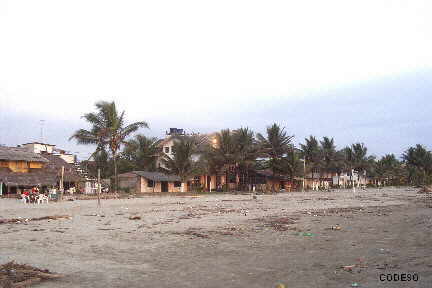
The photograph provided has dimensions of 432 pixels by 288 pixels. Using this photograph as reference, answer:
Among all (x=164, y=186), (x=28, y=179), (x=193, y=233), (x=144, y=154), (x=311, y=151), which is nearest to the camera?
(x=193, y=233)

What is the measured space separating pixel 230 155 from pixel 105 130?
53.4ft

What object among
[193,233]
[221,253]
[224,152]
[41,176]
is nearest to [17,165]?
[41,176]

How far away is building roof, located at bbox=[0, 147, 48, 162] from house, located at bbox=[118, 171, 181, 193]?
32.1ft

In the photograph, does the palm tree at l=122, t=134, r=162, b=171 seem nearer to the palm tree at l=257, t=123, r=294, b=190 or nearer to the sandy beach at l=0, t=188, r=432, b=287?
the palm tree at l=257, t=123, r=294, b=190

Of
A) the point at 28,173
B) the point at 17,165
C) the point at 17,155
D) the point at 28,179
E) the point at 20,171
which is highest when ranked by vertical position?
the point at 17,155

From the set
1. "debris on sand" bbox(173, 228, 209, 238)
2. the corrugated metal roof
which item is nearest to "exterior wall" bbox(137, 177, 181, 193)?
the corrugated metal roof

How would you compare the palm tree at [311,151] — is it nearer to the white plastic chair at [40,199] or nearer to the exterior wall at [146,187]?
the exterior wall at [146,187]

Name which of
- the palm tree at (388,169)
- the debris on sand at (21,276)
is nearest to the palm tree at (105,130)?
the debris on sand at (21,276)

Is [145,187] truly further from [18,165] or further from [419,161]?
[419,161]

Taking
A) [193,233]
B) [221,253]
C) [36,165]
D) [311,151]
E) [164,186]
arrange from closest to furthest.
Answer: [221,253] → [193,233] → [36,165] → [164,186] → [311,151]

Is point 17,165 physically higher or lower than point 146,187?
higher

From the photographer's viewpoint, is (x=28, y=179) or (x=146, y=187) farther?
(x=146, y=187)

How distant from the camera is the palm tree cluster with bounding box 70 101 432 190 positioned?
3922 cm

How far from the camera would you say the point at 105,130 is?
38438 millimetres
